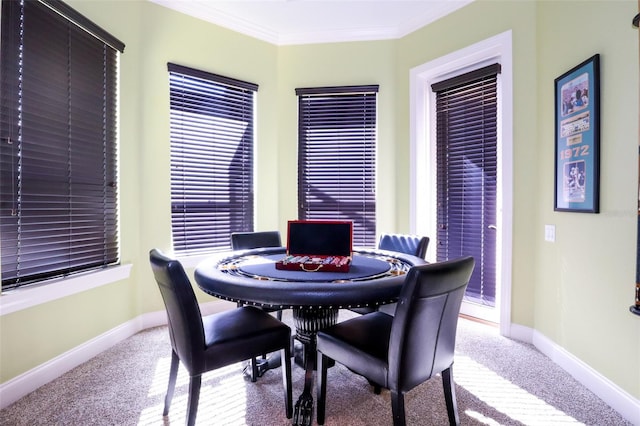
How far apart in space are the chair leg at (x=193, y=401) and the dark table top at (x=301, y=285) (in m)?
0.40

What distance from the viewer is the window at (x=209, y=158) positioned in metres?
3.33

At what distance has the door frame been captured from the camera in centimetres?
293

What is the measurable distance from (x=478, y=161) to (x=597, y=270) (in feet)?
4.96

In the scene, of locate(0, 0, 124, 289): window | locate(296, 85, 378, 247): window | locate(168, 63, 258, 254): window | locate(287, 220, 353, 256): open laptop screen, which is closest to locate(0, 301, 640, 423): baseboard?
locate(0, 0, 124, 289): window

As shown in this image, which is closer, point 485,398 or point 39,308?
point 485,398

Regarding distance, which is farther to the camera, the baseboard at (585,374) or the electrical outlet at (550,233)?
the electrical outlet at (550,233)

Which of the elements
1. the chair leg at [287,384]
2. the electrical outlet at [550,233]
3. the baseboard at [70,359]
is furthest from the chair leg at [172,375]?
the electrical outlet at [550,233]

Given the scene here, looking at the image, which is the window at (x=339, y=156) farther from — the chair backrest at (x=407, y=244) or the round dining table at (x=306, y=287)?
the round dining table at (x=306, y=287)

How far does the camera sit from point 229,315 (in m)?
1.96

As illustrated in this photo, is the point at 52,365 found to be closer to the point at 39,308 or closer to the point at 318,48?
the point at 39,308

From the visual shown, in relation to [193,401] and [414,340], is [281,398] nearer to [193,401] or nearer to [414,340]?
[193,401]

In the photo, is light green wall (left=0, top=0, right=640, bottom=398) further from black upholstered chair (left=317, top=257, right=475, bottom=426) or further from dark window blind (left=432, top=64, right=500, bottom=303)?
black upholstered chair (left=317, top=257, right=475, bottom=426)

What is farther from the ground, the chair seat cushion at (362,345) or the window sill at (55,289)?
the window sill at (55,289)

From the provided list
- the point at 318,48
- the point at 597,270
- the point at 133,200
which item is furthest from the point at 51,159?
the point at 597,270
